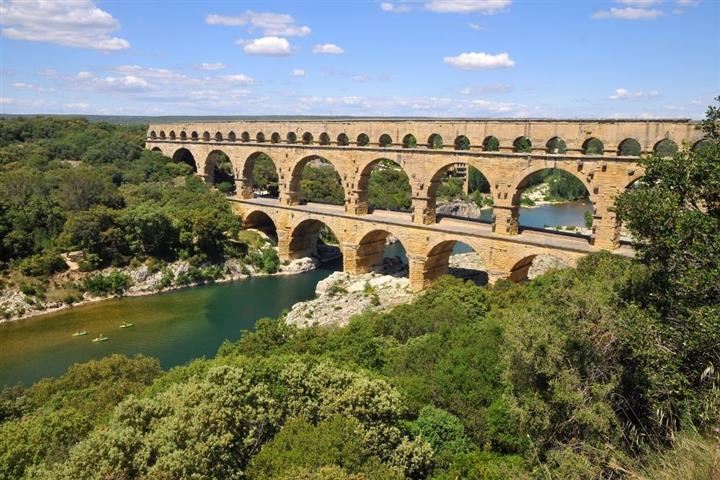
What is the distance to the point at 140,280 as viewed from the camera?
1147 inches

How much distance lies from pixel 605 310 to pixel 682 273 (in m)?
1.76

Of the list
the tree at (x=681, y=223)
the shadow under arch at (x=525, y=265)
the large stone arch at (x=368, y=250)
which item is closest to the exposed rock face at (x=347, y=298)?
the large stone arch at (x=368, y=250)

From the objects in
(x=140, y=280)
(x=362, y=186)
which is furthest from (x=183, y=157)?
(x=362, y=186)

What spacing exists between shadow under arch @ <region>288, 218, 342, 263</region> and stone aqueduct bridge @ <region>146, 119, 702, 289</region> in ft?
0.29

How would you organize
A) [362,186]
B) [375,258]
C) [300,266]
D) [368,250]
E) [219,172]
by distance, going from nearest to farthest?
[362,186]
[368,250]
[375,258]
[300,266]
[219,172]

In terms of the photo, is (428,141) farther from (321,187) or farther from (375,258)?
(321,187)

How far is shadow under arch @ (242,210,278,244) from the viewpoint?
116ft

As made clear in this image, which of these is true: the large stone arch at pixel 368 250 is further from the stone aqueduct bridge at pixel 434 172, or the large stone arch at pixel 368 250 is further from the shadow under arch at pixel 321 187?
the shadow under arch at pixel 321 187

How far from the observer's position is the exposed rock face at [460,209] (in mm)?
47022

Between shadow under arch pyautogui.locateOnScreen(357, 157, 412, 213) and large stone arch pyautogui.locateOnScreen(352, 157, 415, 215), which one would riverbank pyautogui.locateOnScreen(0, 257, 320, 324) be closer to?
large stone arch pyautogui.locateOnScreen(352, 157, 415, 215)

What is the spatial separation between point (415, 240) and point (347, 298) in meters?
4.16

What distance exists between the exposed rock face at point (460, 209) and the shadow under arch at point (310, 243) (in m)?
13.4

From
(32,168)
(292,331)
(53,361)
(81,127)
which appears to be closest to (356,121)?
(292,331)

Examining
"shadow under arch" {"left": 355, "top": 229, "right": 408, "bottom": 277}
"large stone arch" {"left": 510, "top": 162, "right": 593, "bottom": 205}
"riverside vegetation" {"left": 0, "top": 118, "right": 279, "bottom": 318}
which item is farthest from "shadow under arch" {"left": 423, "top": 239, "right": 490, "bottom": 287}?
"riverside vegetation" {"left": 0, "top": 118, "right": 279, "bottom": 318}
